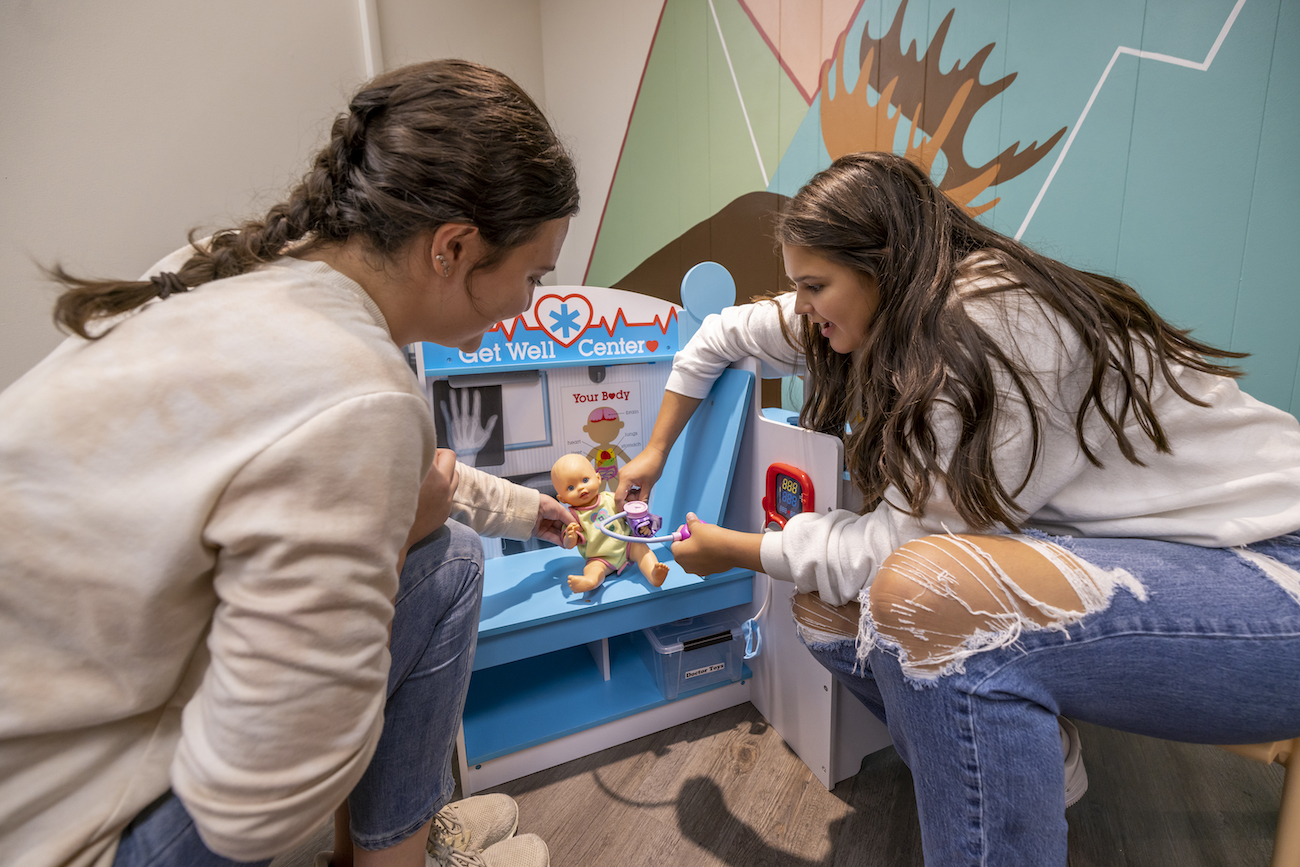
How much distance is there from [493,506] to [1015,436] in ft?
2.28

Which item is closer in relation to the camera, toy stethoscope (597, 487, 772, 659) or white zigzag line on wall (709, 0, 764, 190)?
toy stethoscope (597, 487, 772, 659)

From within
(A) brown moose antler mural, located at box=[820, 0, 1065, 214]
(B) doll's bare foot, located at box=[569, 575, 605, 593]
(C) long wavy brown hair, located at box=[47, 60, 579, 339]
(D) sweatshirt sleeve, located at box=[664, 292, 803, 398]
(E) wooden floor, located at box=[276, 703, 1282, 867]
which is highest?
(A) brown moose antler mural, located at box=[820, 0, 1065, 214]

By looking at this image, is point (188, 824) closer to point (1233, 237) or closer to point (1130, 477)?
point (1130, 477)

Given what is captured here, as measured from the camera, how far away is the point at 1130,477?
638 mm

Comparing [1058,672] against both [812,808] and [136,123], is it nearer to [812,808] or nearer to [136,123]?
[812,808]

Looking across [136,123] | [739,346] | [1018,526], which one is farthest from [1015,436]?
[136,123]

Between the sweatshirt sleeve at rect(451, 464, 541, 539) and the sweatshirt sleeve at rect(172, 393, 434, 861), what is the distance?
1.67ft

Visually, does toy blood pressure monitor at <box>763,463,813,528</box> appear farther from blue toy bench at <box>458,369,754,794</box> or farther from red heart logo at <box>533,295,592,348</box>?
red heart logo at <box>533,295,592,348</box>

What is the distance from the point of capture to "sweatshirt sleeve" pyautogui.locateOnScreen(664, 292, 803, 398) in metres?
1.00

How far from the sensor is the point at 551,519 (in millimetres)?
1058

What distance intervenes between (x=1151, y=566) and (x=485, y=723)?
93 cm

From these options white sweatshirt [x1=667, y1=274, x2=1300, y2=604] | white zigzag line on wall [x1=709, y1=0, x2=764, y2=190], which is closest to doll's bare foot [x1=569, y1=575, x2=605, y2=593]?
white sweatshirt [x1=667, y1=274, x2=1300, y2=604]

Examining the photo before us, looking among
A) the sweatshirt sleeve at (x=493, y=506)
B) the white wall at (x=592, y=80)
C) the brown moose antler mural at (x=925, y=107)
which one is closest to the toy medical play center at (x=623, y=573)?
the sweatshirt sleeve at (x=493, y=506)

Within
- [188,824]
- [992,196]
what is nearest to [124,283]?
[188,824]
